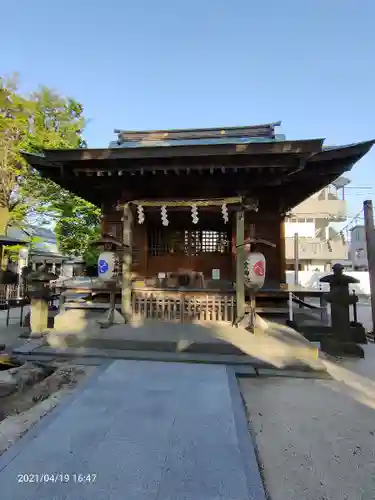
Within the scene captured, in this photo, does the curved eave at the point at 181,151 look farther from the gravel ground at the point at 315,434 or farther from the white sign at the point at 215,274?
the gravel ground at the point at 315,434

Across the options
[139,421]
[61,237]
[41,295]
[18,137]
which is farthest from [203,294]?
[18,137]

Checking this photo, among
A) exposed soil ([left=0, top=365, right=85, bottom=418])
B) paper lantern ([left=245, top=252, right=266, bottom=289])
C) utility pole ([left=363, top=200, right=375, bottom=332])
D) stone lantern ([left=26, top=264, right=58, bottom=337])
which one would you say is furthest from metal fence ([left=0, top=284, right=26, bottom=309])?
utility pole ([left=363, top=200, right=375, bottom=332])

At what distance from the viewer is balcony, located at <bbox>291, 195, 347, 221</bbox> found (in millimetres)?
30467

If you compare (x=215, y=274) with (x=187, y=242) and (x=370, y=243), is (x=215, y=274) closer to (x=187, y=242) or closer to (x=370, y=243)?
(x=187, y=242)

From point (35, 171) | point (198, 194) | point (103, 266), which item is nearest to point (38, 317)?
point (103, 266)

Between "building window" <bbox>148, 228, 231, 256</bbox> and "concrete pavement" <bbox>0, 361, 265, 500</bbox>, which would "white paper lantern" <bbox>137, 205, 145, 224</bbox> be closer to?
"building window" <bbox>148, 228, 231, 256</bbox>

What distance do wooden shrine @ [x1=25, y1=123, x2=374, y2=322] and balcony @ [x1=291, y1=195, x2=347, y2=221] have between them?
2224cm

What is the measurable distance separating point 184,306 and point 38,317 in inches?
143

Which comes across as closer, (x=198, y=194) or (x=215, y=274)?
(x=198, y=194)

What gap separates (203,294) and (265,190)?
362 centimetres

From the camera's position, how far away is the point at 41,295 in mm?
7215

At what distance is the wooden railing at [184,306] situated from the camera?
7.39 m

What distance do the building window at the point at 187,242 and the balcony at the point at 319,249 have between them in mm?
20643

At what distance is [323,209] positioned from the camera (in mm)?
30688
